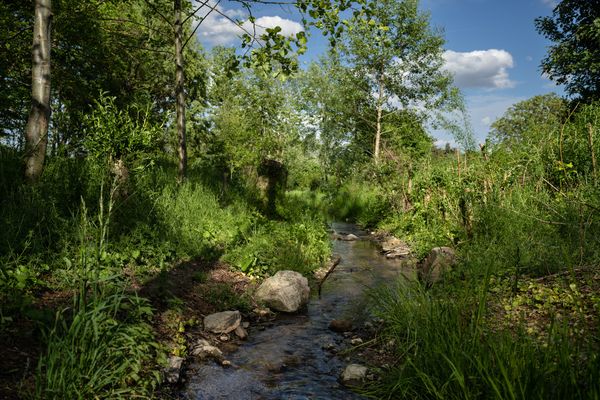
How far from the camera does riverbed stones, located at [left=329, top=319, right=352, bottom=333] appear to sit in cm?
538

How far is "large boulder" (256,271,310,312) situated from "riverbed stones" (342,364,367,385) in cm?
214

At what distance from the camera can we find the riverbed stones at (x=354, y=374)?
388cm

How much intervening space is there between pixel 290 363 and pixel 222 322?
1148 millimetres

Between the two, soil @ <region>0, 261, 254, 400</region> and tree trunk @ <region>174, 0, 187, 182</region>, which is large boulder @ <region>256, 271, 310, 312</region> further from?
tree trunk @ <region>174, 0, 187, 182</region>

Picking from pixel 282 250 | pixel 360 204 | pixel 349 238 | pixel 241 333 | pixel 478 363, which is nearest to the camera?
pixel 478 363

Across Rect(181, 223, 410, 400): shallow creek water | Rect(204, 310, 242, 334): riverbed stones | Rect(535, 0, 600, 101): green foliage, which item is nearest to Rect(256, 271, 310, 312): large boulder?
Rect(181, 223, 410, 400): shallow creek water

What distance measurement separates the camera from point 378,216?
16.2m

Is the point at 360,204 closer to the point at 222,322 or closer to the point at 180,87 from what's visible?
the point at 180,87

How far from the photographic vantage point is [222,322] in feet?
16.5

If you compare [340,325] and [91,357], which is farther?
[340,325]

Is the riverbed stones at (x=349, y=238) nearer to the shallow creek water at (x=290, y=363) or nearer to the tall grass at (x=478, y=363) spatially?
the shallow creek water at (x=290, y=363)

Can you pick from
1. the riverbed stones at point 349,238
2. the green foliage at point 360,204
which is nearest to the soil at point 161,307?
the riverbed stones at point 349,238

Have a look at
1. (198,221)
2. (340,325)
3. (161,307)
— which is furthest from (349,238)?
(161,307)

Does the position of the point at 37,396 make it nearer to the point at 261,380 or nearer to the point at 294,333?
the point at 261,380
